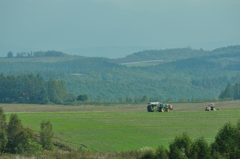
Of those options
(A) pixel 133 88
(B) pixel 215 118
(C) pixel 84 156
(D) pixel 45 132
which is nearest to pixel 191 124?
(B) pixel 215 118

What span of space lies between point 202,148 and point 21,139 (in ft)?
63.0

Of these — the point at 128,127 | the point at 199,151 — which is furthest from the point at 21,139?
the point at 199,151

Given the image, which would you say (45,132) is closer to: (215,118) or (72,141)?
(72,141)

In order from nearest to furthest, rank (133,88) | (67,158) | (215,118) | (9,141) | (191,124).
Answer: (67,158), (9,141), (191,124), (215,118), (133,88)

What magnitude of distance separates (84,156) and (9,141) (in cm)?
1264

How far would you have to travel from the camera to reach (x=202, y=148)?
1400 inches

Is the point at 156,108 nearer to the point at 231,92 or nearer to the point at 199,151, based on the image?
the point at 199,151

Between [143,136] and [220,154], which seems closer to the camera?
[220,154]

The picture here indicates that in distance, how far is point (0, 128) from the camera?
52.6 meters

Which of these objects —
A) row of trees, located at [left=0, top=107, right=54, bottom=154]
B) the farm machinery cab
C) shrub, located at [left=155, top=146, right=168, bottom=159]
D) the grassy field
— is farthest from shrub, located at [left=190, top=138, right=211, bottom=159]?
the farm machinery cab

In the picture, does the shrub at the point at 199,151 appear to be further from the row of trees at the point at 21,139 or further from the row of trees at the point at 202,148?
the row of trees at the point at 21,139

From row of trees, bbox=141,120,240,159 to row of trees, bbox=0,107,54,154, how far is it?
1460 centimetres

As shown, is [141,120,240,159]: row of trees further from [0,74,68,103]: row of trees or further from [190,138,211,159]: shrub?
[0,74,68,103]: row of trees

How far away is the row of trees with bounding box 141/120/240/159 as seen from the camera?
3475cm
